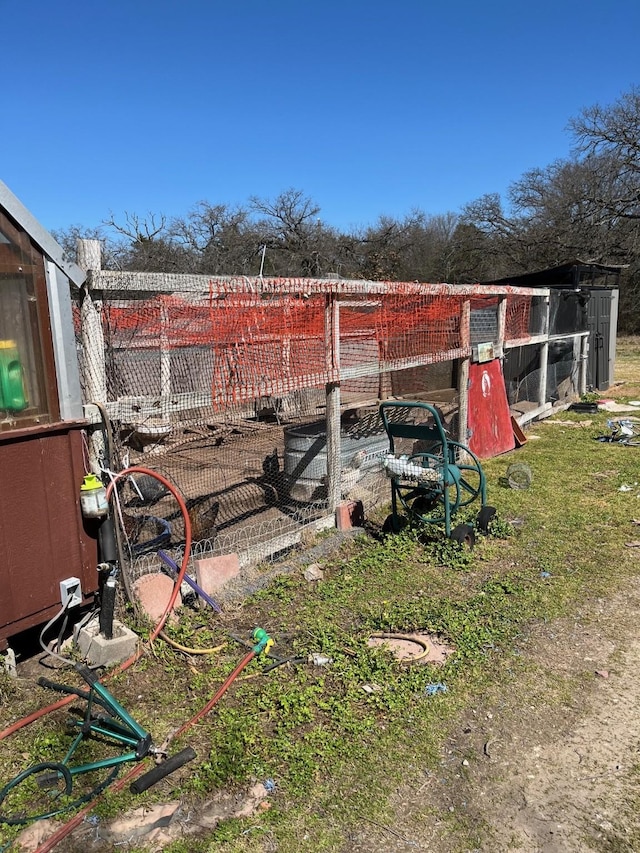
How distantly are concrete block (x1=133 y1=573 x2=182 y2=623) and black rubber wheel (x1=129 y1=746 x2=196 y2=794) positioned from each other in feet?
3.75

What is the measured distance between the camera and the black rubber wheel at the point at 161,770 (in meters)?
2.46

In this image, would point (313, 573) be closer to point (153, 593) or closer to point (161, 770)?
point (153, 593)

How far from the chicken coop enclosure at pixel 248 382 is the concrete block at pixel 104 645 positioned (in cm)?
51

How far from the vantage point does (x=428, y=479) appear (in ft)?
16.2

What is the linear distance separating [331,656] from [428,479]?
74.2 inches

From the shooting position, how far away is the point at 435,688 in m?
3.20

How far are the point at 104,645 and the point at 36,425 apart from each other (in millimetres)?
1222

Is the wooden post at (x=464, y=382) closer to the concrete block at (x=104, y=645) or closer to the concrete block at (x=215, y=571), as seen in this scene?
the concrete block at (x=215, y=571)

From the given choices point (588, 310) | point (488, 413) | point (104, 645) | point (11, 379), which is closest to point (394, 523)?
point (104, 645)

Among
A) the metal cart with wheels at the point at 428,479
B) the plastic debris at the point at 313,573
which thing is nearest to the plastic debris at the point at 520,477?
the metal cart with wheels at the point at 428,479

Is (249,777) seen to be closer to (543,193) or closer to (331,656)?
(331,656)

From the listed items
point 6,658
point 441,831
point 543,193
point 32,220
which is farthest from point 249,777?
point 543,193

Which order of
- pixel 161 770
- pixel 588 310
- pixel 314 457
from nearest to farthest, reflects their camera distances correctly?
pixel 161 770 → pixel 314 457 → pixel 588 310

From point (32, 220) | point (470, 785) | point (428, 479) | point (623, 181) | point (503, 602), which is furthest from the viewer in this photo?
point (623, 181)
